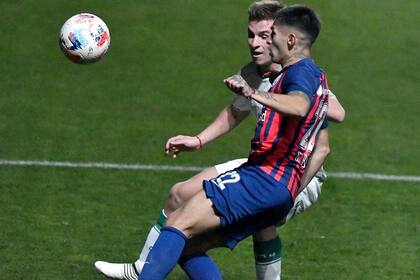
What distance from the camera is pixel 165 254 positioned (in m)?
6.08

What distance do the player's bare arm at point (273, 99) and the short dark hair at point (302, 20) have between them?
0.58 meters

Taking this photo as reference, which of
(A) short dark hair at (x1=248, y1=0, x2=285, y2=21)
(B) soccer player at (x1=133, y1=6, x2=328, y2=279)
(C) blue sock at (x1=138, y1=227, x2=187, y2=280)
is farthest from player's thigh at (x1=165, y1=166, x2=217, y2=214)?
(A) short dark hair at (x1=248, y1=0, x2=285, y2=21)

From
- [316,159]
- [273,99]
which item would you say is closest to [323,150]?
[316,159]

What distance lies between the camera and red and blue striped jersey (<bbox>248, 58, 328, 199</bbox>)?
6.05 meters

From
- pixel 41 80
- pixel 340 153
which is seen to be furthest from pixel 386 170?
pixel 41 80

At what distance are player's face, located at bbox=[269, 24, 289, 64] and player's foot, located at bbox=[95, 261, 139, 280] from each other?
1762 mm

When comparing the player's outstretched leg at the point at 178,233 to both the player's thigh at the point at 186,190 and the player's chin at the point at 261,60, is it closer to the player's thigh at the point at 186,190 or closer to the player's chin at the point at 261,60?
the player's thigh at the point at 186,190

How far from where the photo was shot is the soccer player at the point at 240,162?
684 cm

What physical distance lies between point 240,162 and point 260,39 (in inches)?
32.4

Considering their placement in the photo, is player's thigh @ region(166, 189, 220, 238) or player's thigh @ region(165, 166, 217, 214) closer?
player's thigh @ region(166, 189, 220, 238)

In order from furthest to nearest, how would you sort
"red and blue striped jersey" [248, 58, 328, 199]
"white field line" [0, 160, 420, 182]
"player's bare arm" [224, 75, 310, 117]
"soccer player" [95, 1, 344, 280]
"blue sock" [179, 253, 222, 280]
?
"white field line" [0, 160, 420, 182]
"soccer player" [95, 1, 344, 280]
"blue sock" [179, 253, 222, 280]
"red and blue striped jersey" [248, 58, 328, 199]
"player's bare arm" [224, 75, 310, 117]

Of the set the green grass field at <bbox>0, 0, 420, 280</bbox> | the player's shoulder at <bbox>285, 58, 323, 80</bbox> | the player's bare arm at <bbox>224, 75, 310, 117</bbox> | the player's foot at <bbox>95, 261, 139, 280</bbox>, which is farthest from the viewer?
the green grass field at <bbox>0, 0, 420, 280</bbox>

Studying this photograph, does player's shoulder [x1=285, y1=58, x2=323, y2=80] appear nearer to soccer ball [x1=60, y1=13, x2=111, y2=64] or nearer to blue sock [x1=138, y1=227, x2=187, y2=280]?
blue sock [x1=138, y1=227, x2=187, y2=280]

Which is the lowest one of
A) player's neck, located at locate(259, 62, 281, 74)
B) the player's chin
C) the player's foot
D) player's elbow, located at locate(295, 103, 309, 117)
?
the player's foot
